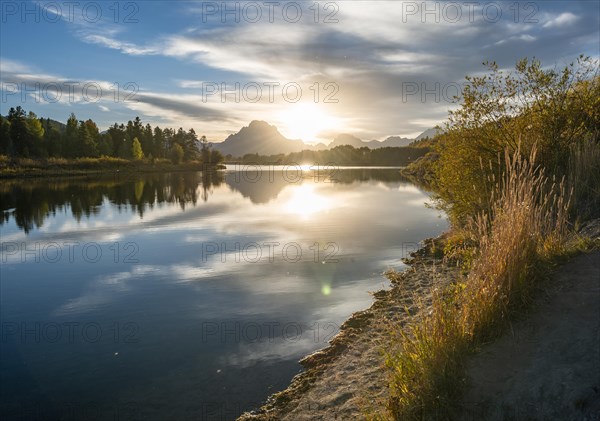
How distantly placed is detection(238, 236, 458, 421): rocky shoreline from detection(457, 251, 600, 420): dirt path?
138 cm

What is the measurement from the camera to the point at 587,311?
594 centimetres

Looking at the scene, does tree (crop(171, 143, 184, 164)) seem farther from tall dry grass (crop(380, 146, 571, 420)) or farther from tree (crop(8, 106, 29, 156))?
tall dry grass (crop(380, 146, 571, 420))

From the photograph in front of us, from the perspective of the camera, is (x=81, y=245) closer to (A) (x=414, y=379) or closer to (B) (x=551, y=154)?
(A) (x=414, y=379)

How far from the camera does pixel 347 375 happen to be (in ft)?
26.8

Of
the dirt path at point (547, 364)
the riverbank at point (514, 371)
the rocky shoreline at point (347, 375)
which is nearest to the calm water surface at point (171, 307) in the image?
the rocky shoreline at point (347, 375)

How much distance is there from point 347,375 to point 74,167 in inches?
4039

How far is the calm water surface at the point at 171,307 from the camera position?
323 inches

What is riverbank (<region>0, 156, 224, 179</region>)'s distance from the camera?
261 feet
